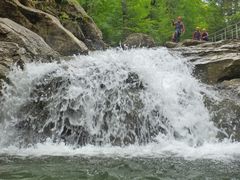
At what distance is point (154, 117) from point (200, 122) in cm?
120

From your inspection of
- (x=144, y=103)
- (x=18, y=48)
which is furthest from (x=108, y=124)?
(x=18, y=48)

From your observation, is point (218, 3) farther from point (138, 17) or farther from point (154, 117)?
point (154, 117)

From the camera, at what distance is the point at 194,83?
38.2 ft

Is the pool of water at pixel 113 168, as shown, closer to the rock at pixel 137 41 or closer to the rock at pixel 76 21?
the rock at pixel 76 21

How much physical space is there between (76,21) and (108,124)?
407 inches

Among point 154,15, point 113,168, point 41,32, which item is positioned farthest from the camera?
point 154,15

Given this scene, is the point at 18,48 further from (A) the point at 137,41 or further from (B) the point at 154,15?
(B) the point at 154,15

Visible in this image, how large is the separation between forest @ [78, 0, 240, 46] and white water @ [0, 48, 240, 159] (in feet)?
42.4

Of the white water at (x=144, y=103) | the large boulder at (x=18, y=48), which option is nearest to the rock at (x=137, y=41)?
the white water at (x=144, y=103)

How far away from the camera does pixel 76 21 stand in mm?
18625

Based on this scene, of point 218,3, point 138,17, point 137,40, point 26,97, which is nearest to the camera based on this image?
point 26,97

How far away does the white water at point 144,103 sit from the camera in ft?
26.4

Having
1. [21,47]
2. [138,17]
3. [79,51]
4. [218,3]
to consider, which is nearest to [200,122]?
[21,47]

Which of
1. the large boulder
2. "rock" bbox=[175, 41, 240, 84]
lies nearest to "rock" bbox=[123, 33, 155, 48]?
"rock" bbox=[175, 41, 240, 84]
